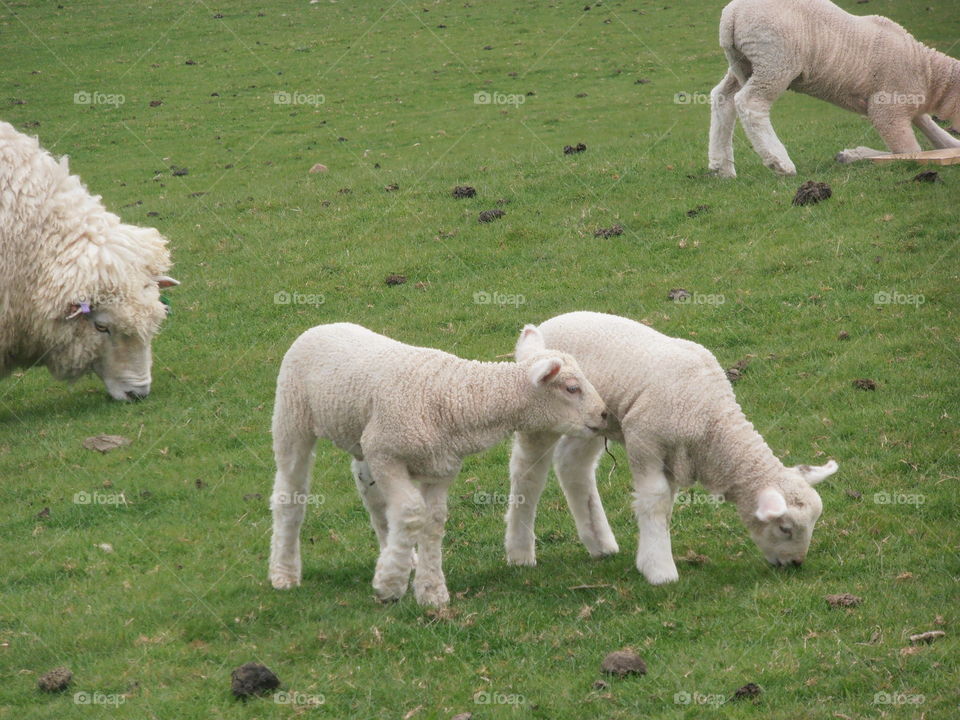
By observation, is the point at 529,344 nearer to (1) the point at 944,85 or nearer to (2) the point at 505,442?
(2) the point at 505,442

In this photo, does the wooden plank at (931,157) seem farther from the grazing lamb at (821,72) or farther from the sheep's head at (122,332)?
the sheep's head at (122,332)

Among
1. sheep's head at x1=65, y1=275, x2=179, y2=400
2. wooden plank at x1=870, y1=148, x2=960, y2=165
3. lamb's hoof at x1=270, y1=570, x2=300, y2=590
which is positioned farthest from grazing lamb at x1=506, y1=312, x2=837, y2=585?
wooden plank at x1=870, y1=148, x2=960, y2=165

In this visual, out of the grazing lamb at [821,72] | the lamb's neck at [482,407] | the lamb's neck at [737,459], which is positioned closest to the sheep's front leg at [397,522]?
the lamb's neck at [482,407]

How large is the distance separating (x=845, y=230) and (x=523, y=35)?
68.8ft

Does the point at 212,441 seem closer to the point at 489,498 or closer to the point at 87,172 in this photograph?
the point at 489,498

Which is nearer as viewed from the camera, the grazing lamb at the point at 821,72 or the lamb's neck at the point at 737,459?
the lamb's neck at the point at 737,459

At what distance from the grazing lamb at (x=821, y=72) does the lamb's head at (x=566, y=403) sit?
9038 millimetres

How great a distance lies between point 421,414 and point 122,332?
18.2 feet

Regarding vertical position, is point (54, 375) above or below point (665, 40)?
below

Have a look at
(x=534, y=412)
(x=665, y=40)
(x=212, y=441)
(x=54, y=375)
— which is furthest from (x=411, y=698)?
(x=665, y=40)

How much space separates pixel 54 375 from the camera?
11.7 meters

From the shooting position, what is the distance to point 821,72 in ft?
49.9

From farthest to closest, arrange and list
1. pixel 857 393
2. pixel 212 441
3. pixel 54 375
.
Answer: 1. pixel 54 375
2. pixel 212 441
3. pixel 857 393

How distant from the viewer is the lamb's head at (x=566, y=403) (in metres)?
6.94
